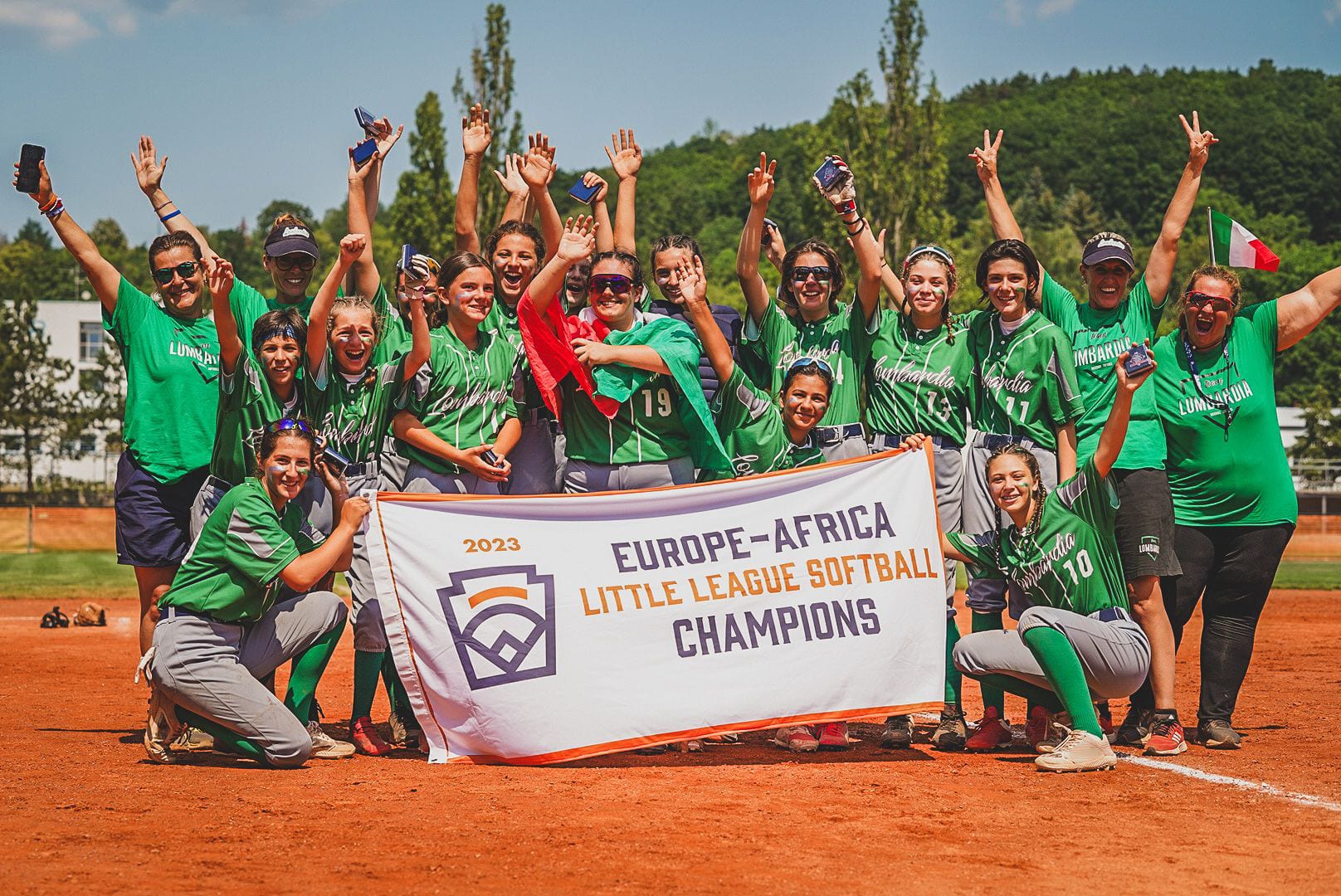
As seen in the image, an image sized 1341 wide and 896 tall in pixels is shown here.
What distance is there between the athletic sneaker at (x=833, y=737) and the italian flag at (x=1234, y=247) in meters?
3.44

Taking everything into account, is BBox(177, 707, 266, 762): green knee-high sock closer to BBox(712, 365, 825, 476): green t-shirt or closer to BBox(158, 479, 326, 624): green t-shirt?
BBox(158, 479, 326, 624): green t-shirt

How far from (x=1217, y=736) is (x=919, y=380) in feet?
8.13

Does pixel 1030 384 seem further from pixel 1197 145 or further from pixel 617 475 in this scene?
pixel 617 475

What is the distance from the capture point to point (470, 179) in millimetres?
7910

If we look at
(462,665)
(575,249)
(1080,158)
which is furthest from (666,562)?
(1080,158)

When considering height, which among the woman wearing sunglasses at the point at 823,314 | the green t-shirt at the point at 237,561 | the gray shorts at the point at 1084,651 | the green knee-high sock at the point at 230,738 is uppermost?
the woman wearing sunglasses at the point at 823,314

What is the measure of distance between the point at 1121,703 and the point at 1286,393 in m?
63.8

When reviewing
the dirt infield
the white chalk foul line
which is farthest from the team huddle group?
the dirt infield

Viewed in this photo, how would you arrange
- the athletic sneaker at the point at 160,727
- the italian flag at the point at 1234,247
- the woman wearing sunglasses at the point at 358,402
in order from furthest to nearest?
the italian flag at the point at 1234,247, the woman wearing sunglasses at the point at 358,402, the athletic sneaker at the point at 160,727

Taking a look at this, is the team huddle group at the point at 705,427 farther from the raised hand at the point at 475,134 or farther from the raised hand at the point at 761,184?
the raised hand at the point at 475,134

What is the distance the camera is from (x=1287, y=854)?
482 cm

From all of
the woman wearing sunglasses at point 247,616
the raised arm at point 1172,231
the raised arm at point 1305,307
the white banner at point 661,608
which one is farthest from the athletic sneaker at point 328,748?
the raised arm at point 1305,307

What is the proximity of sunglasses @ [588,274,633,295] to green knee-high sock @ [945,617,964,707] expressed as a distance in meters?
2.37

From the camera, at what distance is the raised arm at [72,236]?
7.01m
